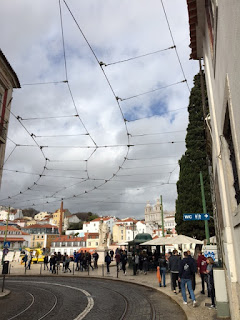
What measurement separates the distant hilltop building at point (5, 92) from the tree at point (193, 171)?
1785 cm

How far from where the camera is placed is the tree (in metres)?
26.2

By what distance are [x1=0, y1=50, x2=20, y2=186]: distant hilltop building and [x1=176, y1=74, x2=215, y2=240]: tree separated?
17.8 m

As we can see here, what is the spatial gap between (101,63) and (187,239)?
476 inches

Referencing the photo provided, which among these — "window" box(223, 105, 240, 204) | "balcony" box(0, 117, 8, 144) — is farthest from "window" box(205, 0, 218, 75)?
"balcony" box(0, 117, 8, 144)

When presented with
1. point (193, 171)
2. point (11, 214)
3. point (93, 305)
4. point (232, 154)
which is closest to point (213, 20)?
point (232, 154)

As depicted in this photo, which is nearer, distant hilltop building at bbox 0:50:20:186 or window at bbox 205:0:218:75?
window at bbox 205:0:218:75

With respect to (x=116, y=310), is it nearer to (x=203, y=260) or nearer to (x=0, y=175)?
(x=203, y=260)

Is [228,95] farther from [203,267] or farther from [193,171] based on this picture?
[193,171]

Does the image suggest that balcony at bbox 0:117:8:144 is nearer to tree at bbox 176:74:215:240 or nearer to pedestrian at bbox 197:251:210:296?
pedestrian at bbox 197:251:210:296

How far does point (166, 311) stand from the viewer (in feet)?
28.2

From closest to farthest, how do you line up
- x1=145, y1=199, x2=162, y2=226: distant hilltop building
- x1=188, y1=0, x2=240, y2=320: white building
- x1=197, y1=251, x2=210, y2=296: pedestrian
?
x1=188, y1=0, x2=240, y2=320: white building → x1=197, y1=251, x2=210, y2=296: pedestrian → x1=145, y1=199, x2=162, y2=226: distant hilltop building

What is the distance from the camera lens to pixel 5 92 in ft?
53.9

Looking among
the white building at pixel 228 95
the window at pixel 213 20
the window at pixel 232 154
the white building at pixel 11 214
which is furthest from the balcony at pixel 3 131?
the white building at pixel 11 214

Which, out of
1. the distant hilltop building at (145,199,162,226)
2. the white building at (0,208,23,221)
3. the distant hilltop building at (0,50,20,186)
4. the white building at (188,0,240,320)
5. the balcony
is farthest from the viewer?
the distant hilltop building at (145,199,162,226)
